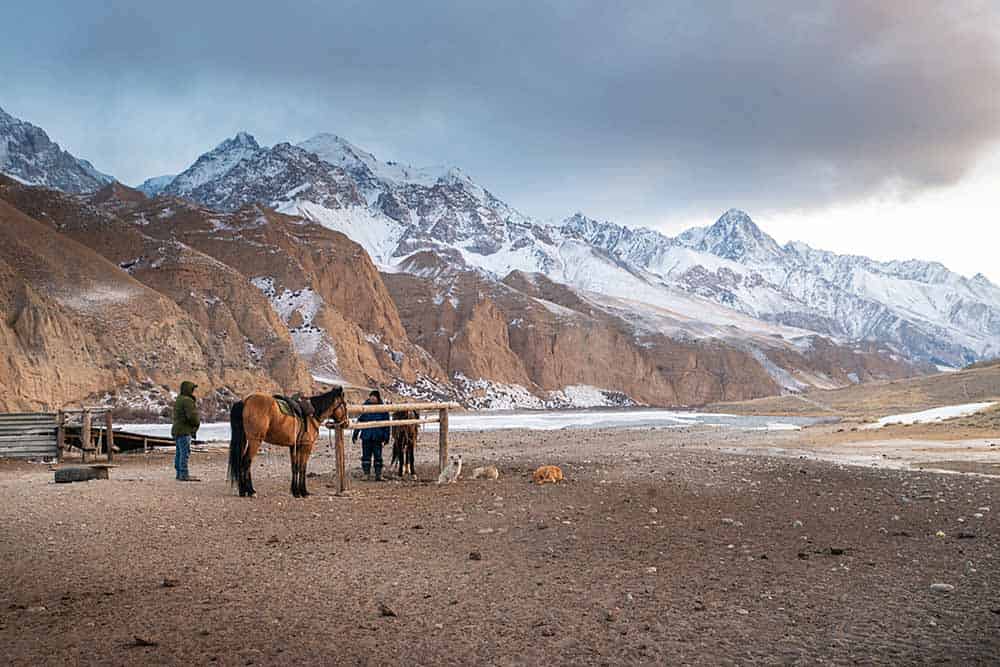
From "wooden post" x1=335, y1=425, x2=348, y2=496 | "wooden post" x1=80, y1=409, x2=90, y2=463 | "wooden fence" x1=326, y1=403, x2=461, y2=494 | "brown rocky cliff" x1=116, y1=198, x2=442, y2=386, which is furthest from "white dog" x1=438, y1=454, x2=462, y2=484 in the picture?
"brown rocky cliff" x1=116, y1=198, x2=442, y2=386

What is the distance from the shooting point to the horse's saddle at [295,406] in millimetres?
14748

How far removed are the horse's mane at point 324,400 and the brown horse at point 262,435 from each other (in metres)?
0.27

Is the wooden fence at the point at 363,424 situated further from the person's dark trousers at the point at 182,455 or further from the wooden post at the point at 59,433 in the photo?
the wooden post at the point at 59,433

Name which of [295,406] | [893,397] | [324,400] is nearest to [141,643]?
[295,406]

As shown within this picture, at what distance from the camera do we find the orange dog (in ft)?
55.7

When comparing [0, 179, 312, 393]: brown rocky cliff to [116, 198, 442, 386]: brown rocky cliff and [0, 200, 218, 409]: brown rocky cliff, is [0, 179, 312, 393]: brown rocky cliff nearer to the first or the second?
[0, 200, 218, 409]: brown rocky cliff

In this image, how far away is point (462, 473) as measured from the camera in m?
19.6

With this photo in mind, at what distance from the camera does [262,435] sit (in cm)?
1432

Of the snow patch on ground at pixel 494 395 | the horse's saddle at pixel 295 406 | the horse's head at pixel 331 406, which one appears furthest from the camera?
the snow patch on ground at pixel 494 395

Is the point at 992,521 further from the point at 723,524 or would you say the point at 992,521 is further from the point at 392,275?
the point at 392,275

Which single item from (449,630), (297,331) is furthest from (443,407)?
(297,331)

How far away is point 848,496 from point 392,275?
149m

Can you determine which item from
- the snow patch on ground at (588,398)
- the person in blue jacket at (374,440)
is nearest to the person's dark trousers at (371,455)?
the person in blue jacket at (374,440)

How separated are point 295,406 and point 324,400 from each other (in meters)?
0.79
